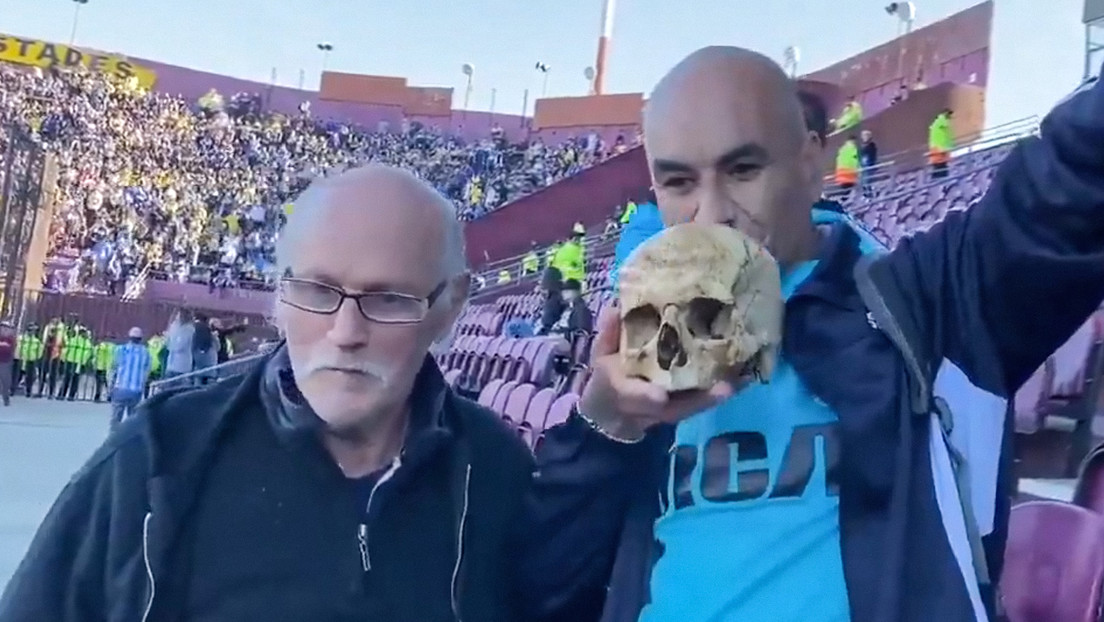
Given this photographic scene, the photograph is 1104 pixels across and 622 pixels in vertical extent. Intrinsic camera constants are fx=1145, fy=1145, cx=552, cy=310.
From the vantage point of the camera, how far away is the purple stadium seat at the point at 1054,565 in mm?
1546

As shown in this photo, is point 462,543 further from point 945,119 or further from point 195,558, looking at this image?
point 945,119

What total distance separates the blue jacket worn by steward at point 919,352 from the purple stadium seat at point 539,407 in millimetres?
3541

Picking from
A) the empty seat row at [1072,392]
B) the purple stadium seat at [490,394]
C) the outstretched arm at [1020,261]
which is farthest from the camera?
the purple stadium seat at [490,394]

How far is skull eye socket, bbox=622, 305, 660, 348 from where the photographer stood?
108 cm

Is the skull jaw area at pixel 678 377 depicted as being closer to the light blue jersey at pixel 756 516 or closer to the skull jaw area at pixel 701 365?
the skull jaw area at pixel 701 365

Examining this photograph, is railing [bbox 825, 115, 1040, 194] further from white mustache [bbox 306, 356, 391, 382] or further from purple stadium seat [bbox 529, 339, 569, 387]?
white mustache [bbox 306, 356, 391, 382]

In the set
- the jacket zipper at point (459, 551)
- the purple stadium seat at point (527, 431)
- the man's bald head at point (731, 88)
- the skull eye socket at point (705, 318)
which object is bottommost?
the purple stadium seat at point (527, 431)

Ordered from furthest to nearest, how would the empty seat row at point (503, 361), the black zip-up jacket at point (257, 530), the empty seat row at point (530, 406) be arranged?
1. the empty seat row at point (503, 361)
2. the empty seat row at point (530, 406)
3. the black zip-up jacket at point (257, 530)

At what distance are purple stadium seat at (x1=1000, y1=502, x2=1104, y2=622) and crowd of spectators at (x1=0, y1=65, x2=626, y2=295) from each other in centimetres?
2010

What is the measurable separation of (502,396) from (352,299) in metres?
4.69

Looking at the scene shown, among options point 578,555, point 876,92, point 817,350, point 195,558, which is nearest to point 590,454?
point 578,555

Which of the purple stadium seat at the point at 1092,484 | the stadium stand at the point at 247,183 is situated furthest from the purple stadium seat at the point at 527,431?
the purple stadium seat at the point at 1092,484

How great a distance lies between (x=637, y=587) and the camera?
121 cm

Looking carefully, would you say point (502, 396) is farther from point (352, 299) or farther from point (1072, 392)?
point (352, 299)
